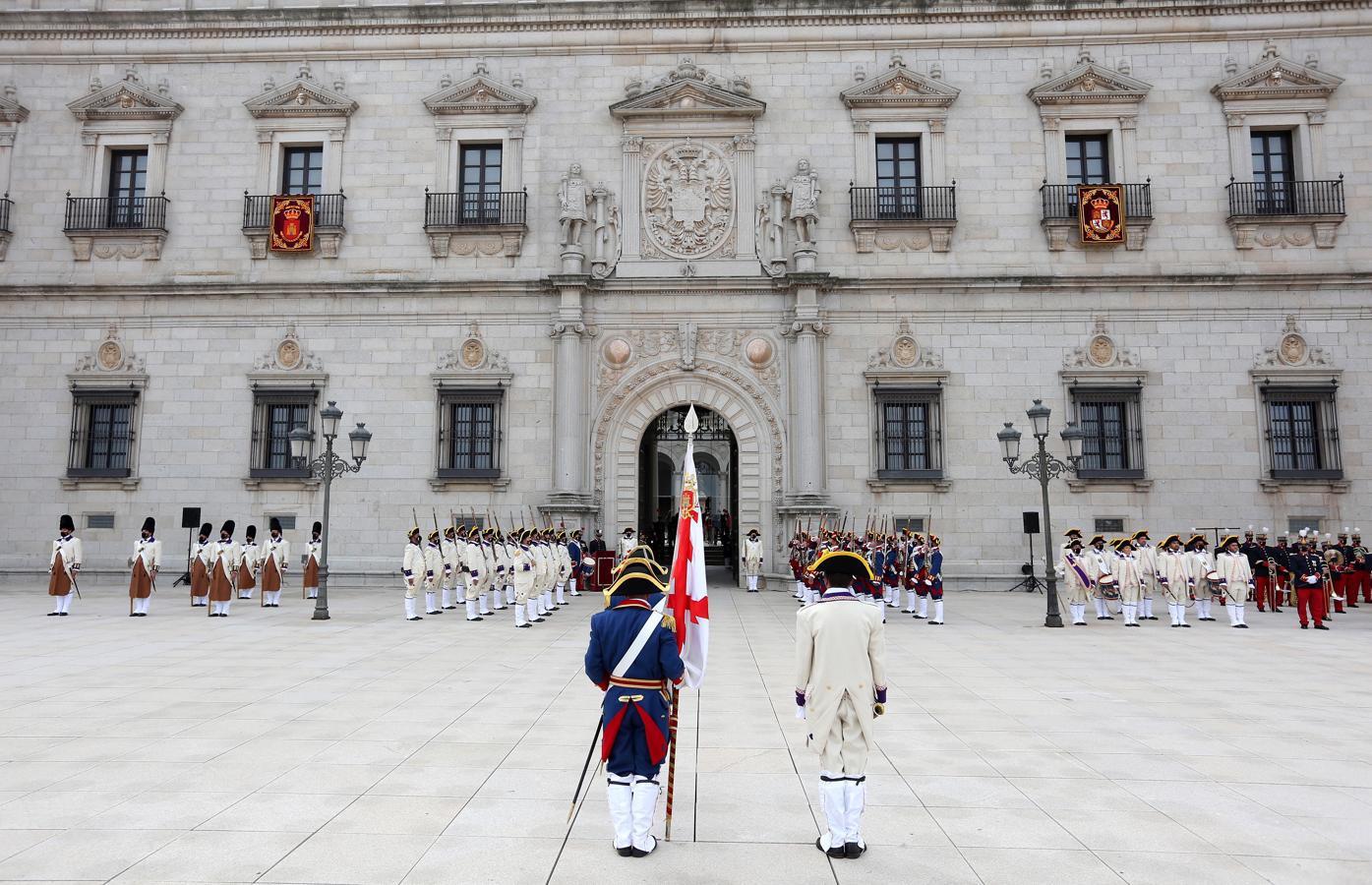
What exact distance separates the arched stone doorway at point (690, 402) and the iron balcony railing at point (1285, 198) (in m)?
13.1

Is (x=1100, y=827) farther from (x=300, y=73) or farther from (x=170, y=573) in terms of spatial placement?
(x=300, y=73)

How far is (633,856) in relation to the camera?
15.9 ft

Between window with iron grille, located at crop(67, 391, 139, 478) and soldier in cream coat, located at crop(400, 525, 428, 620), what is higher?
window with iron grille, located at crop(67, 391, 139, 478)

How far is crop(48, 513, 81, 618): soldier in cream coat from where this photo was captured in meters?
15.7

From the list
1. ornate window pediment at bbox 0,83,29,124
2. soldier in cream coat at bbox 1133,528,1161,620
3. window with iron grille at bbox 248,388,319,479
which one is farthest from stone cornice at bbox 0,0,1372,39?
soldier in cream coat at bbox 1133,528,1161,620

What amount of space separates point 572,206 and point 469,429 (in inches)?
255

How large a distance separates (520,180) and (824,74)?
8.73 m

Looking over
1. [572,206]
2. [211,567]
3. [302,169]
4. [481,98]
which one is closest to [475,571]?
[211,567]

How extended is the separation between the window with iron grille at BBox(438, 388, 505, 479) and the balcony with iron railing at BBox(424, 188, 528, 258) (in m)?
3.90

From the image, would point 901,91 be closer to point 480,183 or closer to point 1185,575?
point 480,183

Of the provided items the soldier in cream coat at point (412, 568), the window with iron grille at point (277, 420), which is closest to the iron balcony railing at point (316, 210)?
the window with iron grille at point (277, 420)

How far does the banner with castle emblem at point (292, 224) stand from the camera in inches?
880

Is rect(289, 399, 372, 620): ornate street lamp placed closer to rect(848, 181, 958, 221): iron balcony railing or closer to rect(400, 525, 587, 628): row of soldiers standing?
rect(400, 525, 587, 628): row of soldiers standing

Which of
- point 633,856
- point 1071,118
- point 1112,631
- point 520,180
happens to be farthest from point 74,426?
point 1071,118
